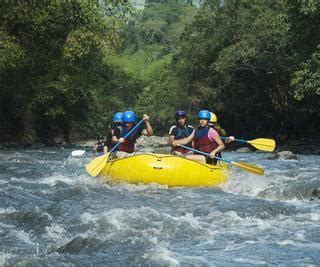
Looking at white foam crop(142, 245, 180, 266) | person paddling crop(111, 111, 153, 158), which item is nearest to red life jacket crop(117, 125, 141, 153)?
person paddling crop(111, 111, 153, 158)

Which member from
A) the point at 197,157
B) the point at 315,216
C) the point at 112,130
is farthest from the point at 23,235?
the point at 112,130

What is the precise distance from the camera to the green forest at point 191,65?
57.7ft

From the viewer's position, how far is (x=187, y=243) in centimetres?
554

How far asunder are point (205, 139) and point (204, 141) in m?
0.04

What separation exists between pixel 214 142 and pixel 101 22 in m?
8.58

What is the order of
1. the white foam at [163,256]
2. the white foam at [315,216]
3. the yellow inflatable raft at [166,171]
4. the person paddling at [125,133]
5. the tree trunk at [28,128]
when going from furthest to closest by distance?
the tree trunk at [28,128] → the person paddling at [125,133] → the yellow inflatable raft at [166,171] → the white foam at [315,216] → the white foam at [163,256]

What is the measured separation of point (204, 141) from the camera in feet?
33.2

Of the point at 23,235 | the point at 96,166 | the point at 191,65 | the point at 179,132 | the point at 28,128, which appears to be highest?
the point at 191,65

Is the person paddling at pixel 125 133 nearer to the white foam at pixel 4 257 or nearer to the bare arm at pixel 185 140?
the bare arm at pixel 185 140

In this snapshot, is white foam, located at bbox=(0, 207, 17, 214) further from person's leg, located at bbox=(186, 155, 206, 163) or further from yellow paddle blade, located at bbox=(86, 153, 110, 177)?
person's leg, located at bbox=(186, 155, 206, 163)

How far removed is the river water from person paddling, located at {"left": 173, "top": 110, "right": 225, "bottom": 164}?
Answer: 71cm

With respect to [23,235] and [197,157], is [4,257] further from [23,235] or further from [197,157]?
[197,157]

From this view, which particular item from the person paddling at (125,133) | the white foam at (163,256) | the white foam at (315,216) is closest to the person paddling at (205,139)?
the person paddling at (125,133)

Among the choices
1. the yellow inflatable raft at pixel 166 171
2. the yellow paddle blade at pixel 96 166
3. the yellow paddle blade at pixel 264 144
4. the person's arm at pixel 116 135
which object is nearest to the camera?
the yellow inflatable raft at pixel 166 171
